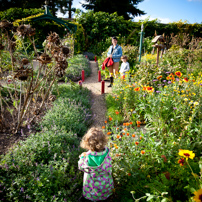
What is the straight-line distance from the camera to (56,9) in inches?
810

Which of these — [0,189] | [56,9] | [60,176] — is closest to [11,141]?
[0,189]

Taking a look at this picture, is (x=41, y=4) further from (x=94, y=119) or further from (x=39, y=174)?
(x=39, y=174)

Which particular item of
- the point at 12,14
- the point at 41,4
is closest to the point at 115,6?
the point at 41,4

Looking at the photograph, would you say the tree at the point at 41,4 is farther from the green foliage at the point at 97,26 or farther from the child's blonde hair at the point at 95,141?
the child's blonde hair at the point at 95,141

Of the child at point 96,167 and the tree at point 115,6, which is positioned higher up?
the tree at point 115,6

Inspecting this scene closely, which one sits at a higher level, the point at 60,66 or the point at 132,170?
the point at 60,66

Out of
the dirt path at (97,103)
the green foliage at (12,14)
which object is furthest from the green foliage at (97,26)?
the dirt path at (97,103)

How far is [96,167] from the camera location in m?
1.78

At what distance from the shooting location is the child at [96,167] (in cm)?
180

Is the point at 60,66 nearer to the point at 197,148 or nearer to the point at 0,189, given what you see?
the point at 0,189

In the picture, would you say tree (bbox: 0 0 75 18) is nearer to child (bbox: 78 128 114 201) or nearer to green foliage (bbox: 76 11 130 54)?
green foliage (bbox: 76 11 130 54)

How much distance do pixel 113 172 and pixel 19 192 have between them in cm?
112

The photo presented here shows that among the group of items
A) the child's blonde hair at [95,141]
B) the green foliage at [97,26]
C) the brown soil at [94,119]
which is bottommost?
the brown soil at [94,119]

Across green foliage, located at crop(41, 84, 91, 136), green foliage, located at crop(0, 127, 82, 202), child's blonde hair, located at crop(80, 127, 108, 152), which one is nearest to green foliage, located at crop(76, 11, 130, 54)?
green foliage, located at crop(41, 84, 91, 136)
